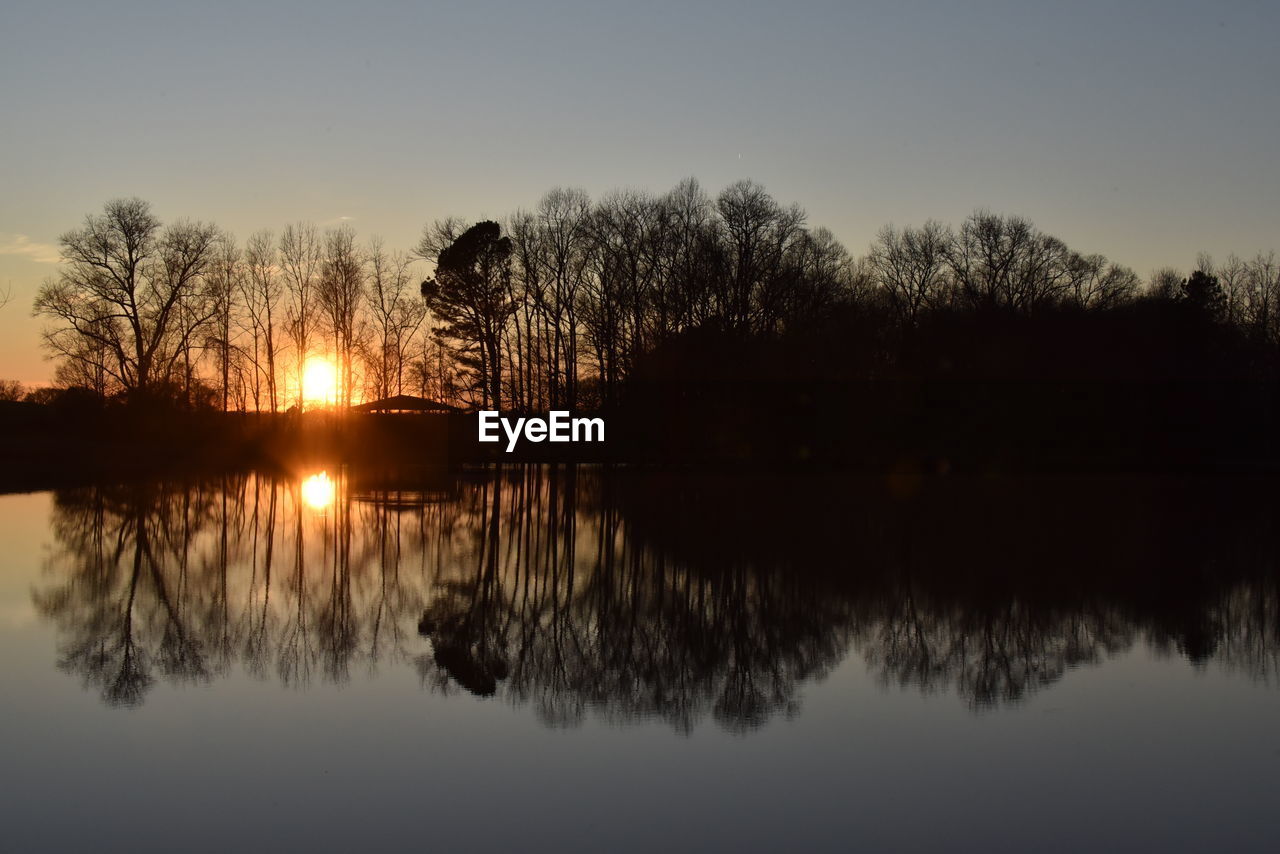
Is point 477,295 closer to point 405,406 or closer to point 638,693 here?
point 405,406

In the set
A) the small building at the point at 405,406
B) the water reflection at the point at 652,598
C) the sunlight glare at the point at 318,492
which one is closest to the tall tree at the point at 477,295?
the small building at the point at 405,406

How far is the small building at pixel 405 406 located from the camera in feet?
166

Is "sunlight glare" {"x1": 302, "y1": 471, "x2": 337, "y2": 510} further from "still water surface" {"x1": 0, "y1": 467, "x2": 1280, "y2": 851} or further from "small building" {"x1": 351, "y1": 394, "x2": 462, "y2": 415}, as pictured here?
"small building" {"x1": 351, "y1": 394, "x2": 462, "y2": 415}

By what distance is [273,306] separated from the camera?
56.5m

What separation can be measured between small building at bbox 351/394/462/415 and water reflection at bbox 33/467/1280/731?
26.7 metres

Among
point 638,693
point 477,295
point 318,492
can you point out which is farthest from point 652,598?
point 477,295

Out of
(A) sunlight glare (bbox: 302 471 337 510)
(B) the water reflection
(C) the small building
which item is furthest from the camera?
(C) the small building

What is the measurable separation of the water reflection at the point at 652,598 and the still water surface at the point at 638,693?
2.6 inches

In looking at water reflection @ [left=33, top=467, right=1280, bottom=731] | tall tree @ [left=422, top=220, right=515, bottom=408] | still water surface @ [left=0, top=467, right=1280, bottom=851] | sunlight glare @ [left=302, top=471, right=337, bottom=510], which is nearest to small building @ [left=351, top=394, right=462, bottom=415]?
tall tree @ [left=422, top=220, right=515, bottom=408]

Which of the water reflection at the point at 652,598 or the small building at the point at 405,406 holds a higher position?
the small building at the point at 405,406

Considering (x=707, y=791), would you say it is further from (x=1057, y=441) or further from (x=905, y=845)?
(x=1057, y=441)

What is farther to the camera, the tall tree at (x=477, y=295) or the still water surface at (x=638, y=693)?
the tall tree at (x=477, y=295)

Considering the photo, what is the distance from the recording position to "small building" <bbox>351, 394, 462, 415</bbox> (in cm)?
5062

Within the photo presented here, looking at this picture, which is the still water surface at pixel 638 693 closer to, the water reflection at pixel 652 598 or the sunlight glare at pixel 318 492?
the water reflection at pixel 652 598
